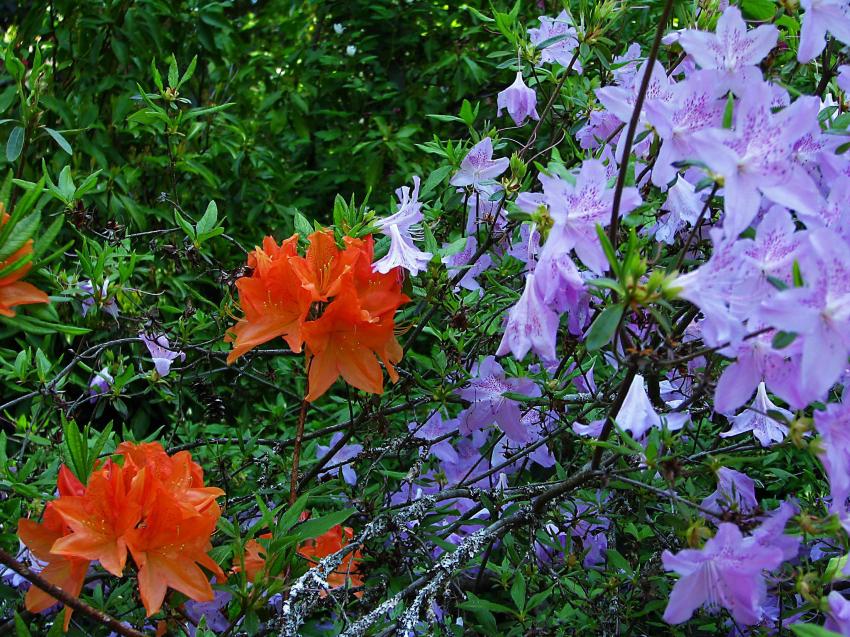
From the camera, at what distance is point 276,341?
6.64 feet

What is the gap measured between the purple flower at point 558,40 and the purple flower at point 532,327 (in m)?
0.76

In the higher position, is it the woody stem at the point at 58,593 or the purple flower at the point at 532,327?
the purple flower at the point at 532,327

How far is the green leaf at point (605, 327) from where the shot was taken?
0.85 metres

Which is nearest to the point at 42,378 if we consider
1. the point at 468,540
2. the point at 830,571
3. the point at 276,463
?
the point at 276,463

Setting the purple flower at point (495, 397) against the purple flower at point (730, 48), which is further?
the purple flower at point (495, 397)

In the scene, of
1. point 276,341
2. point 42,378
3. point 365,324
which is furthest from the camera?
point 276,341

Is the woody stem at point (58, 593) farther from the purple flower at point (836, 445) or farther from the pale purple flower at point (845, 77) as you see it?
the pale purple flower at point (845, 77)

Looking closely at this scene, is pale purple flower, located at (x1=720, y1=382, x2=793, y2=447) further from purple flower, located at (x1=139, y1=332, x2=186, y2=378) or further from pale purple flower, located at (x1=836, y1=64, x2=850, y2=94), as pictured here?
purple flower, located at (x1=139, y1=332, x2=186, y2=378)

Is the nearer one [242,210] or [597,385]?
[597,385]

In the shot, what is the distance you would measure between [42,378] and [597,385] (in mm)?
1112

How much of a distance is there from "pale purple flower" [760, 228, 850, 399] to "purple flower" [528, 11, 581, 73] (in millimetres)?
910

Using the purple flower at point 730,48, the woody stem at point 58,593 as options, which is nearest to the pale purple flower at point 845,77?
the purple flower at point 730,48

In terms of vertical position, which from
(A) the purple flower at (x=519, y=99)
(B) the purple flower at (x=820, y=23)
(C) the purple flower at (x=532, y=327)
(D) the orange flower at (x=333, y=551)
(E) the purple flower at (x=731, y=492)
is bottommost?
(D) the orange flower at (x=333, y=551)

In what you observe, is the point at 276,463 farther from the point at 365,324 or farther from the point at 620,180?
the point at 620,180
